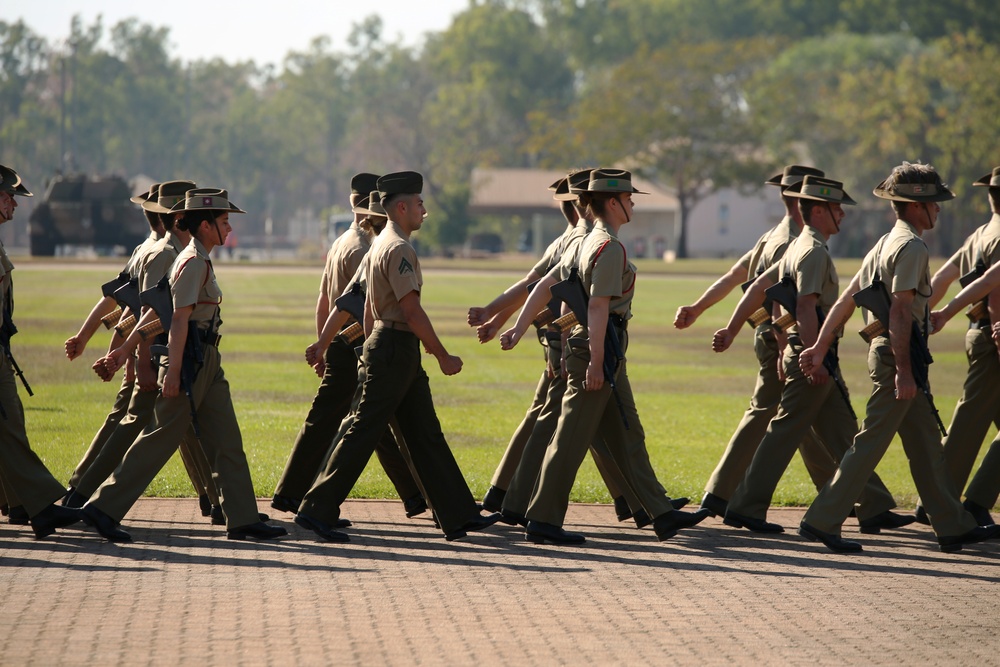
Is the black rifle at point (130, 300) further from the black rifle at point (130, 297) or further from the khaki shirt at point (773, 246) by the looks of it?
the khaki shirt at point (773, 246)

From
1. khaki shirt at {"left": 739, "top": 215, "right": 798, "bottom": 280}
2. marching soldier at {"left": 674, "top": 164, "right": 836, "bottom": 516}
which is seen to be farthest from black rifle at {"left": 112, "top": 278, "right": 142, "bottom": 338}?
khaki shirt at {"left": 739, "top": 215, "right": 798, "bottom": 280}

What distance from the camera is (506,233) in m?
98.1

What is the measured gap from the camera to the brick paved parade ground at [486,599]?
584cm

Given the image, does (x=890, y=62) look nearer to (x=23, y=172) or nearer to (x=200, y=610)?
(x=23, y=172)

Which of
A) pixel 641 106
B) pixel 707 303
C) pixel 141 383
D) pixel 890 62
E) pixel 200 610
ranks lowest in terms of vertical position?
pixel 200 610

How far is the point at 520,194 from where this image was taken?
86500mm

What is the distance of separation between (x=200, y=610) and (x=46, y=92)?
132841 mm

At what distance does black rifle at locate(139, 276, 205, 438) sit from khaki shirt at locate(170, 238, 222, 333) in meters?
0.09

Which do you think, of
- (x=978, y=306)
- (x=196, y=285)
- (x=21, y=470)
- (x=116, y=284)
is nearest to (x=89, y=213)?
(x=116, y=284)

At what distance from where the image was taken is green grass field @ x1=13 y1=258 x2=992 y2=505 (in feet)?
35.7

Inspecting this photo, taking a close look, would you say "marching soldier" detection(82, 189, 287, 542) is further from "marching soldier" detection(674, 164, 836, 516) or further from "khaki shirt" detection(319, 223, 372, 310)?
"marching soldier" detection(674, 164, 836, 516)

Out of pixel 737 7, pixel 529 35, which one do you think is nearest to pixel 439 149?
pixel 529 35

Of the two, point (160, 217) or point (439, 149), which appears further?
point (439, 149)

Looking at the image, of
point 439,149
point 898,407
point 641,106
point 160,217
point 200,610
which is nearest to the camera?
point 200,610
